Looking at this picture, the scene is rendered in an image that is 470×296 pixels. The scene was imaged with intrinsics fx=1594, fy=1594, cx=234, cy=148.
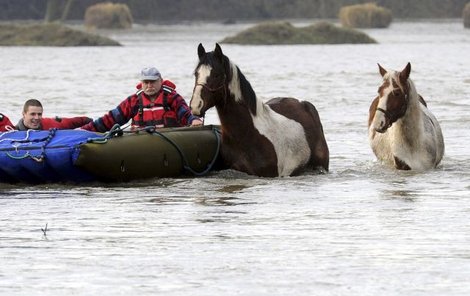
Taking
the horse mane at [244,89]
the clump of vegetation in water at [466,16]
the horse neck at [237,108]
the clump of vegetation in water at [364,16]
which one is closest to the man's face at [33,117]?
the horse neck at [237,108]

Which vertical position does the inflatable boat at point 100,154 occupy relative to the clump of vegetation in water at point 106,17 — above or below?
below

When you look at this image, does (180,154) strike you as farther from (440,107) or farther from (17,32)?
(17,32)

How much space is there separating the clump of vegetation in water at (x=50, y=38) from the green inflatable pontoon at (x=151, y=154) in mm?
54805

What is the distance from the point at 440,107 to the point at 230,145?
1374 centimetres

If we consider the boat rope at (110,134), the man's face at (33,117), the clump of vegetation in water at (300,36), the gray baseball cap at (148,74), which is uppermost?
the gray baseball cap at (148,74)

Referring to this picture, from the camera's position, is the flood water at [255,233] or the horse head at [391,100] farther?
the horse head at [391,100]

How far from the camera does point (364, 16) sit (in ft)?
315

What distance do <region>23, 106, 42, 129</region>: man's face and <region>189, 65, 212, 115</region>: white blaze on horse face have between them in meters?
1.53

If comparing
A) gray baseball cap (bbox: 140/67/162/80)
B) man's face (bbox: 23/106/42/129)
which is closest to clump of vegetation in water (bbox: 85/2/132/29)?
gray baseball cap (bbox: 140/67/162/80)

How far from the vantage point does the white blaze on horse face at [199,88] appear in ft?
47.9

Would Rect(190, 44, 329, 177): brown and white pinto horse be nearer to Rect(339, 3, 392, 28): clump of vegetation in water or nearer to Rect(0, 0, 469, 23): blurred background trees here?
Rect(339, 3, 392, 28): clump of vegetation in water

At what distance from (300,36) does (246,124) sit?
188 ft

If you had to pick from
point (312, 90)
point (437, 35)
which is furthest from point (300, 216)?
point (437, 35)

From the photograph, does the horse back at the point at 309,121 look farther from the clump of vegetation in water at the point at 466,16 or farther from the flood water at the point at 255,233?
the clump of vegetation in water at the point at 466,16
